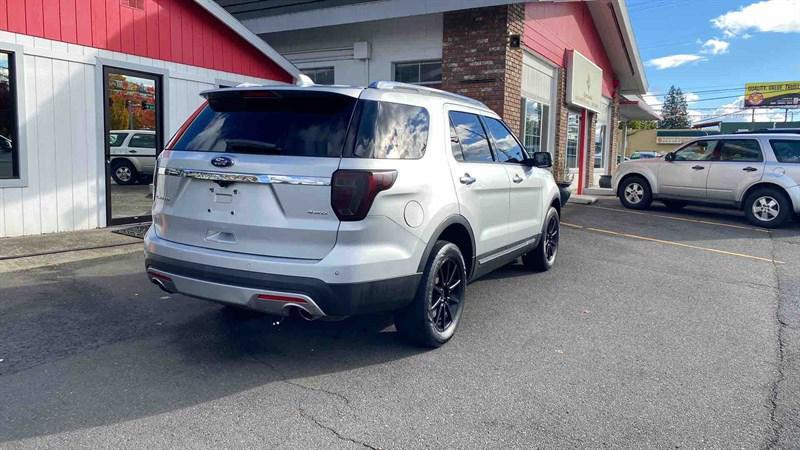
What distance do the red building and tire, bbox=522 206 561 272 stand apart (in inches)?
242

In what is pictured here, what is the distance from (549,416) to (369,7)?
33.0ft

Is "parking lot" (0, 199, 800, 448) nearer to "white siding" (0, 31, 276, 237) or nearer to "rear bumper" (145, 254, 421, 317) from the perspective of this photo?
"rear bumper" (145, 254, 421, 317)

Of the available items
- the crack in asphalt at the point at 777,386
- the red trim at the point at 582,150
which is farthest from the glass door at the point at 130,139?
the red trim at the point at 582,150

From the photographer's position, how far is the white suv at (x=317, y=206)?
3.55 meters

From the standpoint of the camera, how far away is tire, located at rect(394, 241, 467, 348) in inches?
162

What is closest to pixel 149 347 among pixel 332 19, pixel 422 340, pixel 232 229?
pixel 232 229

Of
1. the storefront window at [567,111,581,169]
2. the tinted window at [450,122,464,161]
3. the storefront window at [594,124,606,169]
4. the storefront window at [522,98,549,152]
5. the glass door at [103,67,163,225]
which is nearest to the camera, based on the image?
the tinted window at [450,122,464,161]

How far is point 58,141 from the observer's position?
8125mm

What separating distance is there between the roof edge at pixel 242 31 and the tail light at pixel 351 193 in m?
5.81

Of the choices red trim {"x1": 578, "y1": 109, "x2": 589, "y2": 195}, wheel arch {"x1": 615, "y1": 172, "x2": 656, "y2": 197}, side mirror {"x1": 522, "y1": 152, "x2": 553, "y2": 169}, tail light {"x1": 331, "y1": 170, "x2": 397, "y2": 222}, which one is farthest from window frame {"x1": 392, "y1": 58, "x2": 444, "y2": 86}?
tail light {"x1": 331, "y1": 170, "x2": 397, "y2": 222}

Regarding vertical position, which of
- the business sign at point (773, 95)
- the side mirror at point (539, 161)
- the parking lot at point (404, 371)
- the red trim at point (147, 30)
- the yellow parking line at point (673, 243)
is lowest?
the parking lot at point (404, 371)

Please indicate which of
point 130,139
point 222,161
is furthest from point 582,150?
point 222,161

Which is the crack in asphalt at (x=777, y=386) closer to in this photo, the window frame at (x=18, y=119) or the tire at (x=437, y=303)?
the tire at (x=437, y=303)

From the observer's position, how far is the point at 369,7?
463 inches
